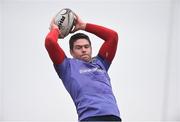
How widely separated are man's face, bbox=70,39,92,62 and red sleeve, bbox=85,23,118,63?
0.36ft

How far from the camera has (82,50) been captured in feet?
6.56

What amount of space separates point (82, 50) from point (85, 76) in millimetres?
187

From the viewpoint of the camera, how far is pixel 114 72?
3.63 metres

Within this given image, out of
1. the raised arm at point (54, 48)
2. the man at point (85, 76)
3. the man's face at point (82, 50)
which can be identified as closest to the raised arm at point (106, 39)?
the man at point (85, 76)

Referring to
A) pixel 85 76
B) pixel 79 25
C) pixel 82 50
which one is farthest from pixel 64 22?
pixel 85 76

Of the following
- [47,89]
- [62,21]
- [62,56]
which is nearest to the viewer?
[62,56]

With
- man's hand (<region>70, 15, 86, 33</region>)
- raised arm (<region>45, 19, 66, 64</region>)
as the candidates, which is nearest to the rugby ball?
man's hand (<region>70, 15, 86, 33</region>)

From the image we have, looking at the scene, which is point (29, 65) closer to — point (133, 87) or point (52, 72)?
point (52, 72)

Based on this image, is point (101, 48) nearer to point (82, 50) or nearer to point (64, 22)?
point (82, 50)

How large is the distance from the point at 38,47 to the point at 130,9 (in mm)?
978

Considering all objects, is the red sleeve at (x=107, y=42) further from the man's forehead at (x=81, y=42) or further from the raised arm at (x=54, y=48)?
the raised arm at (x=54, y=48)

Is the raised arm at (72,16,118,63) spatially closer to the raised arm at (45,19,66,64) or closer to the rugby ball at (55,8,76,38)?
the rugby ball at (55,8,76,38)

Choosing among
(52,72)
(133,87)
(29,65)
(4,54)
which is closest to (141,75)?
(133,87)

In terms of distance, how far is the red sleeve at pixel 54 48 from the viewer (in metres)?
1.86
